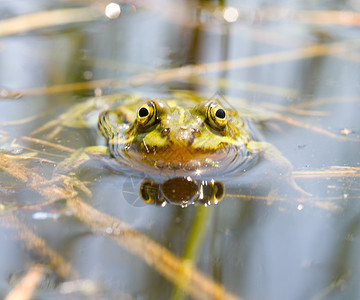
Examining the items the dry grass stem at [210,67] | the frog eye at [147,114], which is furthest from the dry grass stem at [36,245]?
the dry grass stem at [210,67]

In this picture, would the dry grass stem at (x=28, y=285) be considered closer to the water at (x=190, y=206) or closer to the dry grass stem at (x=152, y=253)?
the water at (x=190, y=206)

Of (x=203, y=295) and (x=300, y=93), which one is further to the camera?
(x=300, y=93)

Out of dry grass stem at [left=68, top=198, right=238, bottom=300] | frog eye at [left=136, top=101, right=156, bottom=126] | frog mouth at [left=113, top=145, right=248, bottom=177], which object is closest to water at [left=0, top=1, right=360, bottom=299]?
dry grass stem at [left=68, top=198, right=238, bottom=300]

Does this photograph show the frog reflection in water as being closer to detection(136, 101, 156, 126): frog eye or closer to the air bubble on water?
detection(136, 101, 156, 126): frog eye

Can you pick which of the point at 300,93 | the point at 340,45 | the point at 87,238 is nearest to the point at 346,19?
the point at 340,45

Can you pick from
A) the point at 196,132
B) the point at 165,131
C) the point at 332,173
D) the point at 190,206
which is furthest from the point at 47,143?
the point at 332,173

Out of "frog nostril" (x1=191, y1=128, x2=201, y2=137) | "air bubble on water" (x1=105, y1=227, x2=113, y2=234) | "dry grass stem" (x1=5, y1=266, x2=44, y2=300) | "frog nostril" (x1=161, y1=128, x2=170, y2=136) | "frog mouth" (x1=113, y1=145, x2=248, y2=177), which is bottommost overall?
"dry grass stem" (x1=5, y1=266, x2=44, y2=300)

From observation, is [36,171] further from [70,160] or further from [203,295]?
[203,295]
